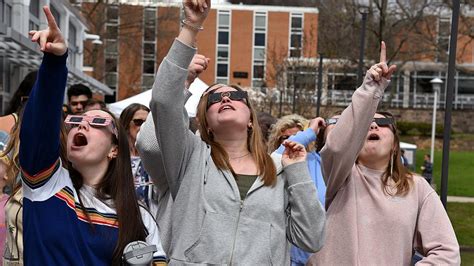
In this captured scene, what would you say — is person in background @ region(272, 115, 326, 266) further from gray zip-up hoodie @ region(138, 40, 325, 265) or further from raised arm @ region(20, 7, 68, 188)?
raised arm @ region(20, 7, 68, 188)

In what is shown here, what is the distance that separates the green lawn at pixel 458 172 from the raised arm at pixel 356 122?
25796 millimetres

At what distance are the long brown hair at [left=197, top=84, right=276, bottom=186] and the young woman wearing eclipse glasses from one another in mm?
414

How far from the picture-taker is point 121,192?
3.71 meters

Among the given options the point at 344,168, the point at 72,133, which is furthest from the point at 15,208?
the point at 344,168

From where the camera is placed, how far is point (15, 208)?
3.94 meters

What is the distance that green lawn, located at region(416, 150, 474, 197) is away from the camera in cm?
3291

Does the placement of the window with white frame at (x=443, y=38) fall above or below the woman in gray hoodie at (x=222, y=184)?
above

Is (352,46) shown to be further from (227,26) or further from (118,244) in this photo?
(227,26)

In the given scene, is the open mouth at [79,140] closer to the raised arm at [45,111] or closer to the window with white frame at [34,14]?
the raised arm at [45,111]

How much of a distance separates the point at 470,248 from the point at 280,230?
15307 millimetres

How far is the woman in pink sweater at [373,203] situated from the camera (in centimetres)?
434

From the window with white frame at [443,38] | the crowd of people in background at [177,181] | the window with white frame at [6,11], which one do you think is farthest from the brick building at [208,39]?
the crowd of people in background at [177,181]

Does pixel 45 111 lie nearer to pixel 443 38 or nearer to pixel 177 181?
pixel 177 181

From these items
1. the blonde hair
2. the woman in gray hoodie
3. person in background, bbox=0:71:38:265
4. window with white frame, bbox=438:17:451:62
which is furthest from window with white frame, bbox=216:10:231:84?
the woman in gray hoodie
